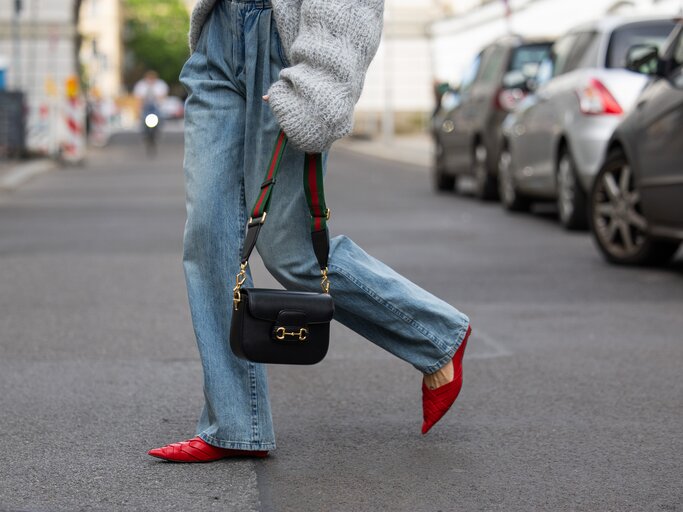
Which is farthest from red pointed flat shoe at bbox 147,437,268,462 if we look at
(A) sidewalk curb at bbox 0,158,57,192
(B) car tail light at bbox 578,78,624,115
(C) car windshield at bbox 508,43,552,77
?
(A) sidewalk curb at bbox 0,158,57,192

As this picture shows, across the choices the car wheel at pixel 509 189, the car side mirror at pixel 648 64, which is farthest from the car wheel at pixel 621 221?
the car wheel at pixel 509 189

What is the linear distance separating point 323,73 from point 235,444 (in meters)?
1.06

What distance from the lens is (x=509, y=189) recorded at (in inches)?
557

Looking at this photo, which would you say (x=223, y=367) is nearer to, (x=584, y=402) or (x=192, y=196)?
(x=192, y=196)

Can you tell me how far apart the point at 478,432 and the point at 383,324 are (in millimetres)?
661

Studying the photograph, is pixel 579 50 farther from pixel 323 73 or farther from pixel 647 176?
pixel 323 73

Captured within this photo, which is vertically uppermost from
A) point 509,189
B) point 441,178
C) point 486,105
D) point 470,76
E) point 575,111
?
point 575,111

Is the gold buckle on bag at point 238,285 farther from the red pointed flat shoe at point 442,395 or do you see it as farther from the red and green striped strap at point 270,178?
the red pointed flat shoe at point 442,395

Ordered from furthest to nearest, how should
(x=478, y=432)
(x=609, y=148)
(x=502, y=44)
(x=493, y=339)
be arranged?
(x=502, y=44), (x=609, y=148), (x=493, y=339), (x=478, y=432)

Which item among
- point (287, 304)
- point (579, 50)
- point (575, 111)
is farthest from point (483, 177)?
point (287, 304)

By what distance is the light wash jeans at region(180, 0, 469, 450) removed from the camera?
155 inches

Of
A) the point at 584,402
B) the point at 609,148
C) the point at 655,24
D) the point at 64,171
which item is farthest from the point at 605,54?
the point at 64,171

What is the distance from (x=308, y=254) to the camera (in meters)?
3.97

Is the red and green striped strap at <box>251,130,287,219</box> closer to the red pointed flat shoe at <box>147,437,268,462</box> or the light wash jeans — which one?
the light wash jeans
